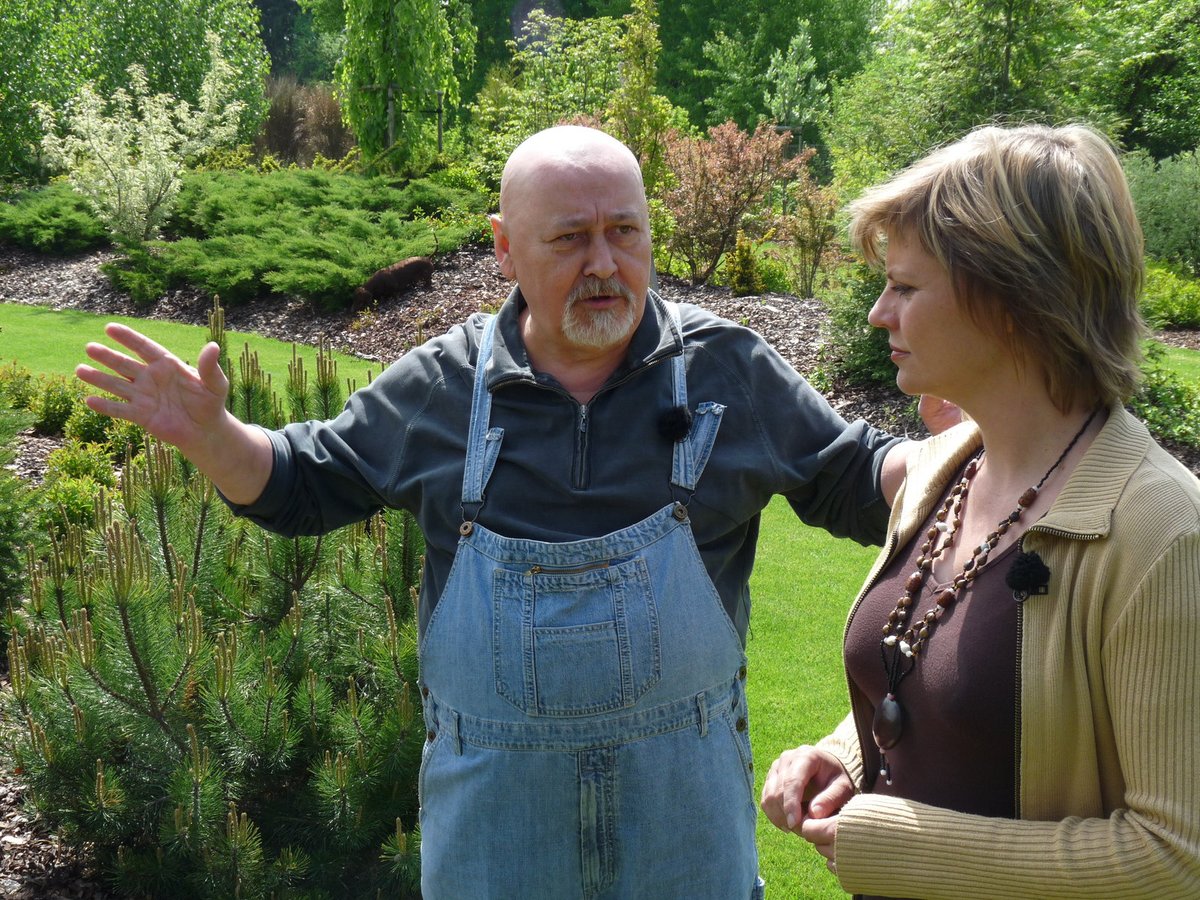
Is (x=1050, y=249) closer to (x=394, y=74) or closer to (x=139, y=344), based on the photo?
(x=139, y=344)

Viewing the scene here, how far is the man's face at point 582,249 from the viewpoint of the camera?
6.87 feet

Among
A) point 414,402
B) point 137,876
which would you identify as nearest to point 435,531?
point 414,402

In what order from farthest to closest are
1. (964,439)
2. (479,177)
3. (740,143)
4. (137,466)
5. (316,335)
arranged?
(479,177) → (740,143) → (316,335) → (137,466) → (964,439)

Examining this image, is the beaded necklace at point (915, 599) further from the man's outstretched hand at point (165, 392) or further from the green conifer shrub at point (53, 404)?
the green conifer shrub at point (53, 404)

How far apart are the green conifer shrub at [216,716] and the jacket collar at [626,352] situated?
1.03m

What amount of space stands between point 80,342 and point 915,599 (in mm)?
10676

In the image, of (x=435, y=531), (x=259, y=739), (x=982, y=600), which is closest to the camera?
(x=982, y=600)

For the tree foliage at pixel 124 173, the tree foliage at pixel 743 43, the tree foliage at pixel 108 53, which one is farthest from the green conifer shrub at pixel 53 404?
the tree foliage at pixel 743 43

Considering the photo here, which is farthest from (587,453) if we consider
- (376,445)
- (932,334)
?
(932,334)

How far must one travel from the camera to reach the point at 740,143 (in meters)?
12.9

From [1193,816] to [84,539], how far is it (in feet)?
11.8

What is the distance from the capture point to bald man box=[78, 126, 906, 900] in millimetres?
1936

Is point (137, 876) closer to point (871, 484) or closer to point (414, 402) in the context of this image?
point (414, 402)

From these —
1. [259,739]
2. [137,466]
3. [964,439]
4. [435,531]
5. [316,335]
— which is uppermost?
[964,439]
